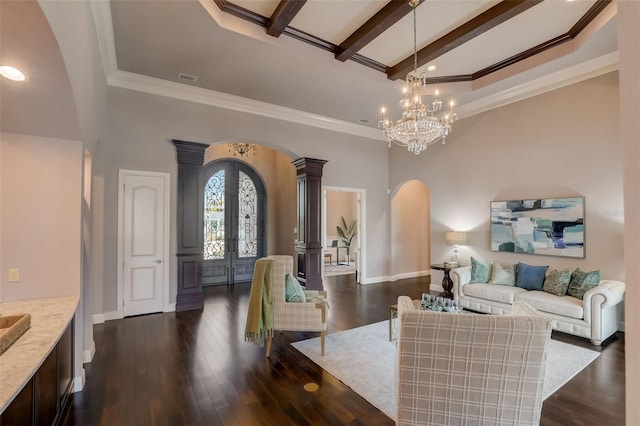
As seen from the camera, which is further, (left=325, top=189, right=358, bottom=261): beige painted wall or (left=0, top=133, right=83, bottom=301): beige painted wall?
(left=325, top=189, right=358, bottom=261): beige painted wall

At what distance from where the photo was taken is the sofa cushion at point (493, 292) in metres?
4.61

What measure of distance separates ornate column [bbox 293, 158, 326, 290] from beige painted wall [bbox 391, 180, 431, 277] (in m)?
2.25

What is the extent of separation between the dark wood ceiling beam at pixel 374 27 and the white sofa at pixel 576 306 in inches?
152

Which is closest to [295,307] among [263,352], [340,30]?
[263,352]

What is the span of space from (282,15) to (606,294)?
201 inches

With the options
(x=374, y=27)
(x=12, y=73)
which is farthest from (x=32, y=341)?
(x=374, y=27)

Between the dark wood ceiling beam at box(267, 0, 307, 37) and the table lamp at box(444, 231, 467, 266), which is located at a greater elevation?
the dark wood ceiling beam at box(267, 0, 307, 37)

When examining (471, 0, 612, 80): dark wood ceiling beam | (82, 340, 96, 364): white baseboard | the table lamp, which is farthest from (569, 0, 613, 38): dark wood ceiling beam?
(82, 340, 96, 364): white baseboard

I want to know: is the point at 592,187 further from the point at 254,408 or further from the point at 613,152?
the point at 254,408

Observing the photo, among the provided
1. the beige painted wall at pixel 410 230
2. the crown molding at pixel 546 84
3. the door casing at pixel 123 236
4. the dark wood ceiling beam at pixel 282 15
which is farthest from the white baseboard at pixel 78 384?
the crown molding at pixel 546 84

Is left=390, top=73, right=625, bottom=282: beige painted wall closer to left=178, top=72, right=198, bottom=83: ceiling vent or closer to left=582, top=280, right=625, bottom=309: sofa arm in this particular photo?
left=582, top=280, right=625, bottom=309: sofa arm

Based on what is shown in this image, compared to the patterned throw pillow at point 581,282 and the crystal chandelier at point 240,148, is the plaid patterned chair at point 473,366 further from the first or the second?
the crystal chandelier at point 240,148

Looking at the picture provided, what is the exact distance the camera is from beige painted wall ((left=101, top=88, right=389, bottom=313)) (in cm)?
474

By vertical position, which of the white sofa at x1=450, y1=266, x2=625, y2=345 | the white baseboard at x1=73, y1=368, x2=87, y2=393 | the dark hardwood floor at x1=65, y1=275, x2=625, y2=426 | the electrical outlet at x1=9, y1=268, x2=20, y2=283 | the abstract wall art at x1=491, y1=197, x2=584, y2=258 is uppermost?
the abstract wall art at x1=491, y1=197, x2=584, y2=258
